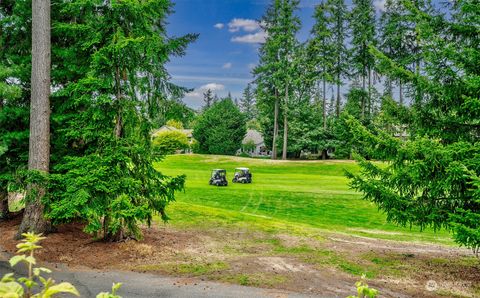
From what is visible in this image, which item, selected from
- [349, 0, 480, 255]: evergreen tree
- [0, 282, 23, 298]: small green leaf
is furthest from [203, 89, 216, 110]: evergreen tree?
[0, 282, 23, 298]: small green leaf

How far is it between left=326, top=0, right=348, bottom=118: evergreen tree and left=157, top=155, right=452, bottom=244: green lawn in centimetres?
2048

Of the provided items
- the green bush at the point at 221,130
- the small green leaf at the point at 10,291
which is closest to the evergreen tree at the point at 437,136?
the small green leaf at the point at 10,291

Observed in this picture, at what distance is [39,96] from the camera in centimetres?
885

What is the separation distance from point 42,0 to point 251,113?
9117 cm

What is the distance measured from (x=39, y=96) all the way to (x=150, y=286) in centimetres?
561

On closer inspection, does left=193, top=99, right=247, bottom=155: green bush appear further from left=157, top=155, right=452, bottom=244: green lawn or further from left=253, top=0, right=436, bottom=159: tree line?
left=157, top=155, right=452, bottom=244: green lawn

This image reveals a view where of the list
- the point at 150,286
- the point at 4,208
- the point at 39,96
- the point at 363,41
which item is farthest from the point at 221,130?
the point at 150,286

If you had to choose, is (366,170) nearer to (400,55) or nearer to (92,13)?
(92,13)

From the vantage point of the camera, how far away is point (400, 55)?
126 feet

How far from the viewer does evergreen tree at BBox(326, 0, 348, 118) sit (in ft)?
136

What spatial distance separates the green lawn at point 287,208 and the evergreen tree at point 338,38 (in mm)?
20477

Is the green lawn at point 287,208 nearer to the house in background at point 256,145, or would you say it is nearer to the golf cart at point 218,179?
the golf cart at point 218,179

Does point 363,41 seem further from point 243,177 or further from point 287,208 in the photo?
point 287,208

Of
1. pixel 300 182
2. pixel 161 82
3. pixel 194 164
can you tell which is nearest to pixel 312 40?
pixel 194 164
